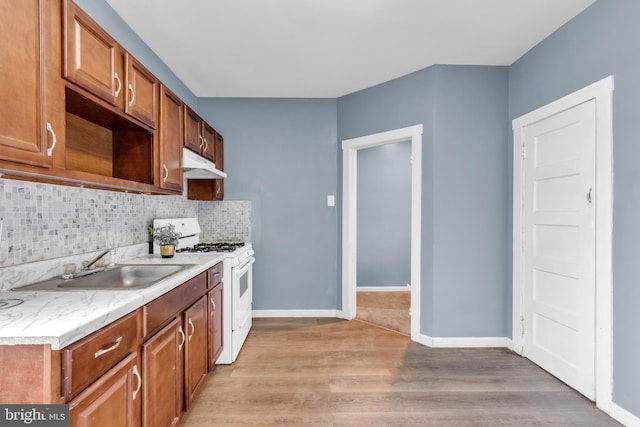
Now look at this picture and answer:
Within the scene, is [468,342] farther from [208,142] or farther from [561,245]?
[208,142]

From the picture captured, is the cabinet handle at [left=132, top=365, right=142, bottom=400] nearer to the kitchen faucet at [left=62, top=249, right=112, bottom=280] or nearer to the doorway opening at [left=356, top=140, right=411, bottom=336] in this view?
the kitchen faucet at [left=62, top=249, right=112, bottom=280]

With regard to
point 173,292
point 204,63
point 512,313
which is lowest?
point 512,313

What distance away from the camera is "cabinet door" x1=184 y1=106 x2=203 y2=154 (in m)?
2.59

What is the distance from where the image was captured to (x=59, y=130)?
127 centimetres

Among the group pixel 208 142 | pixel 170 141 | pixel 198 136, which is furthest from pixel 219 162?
pixel 170 141

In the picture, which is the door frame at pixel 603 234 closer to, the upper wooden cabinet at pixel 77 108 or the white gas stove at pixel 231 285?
the white gas stove at pixel 231 285

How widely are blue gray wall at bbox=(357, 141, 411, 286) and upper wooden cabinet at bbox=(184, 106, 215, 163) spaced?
234cm

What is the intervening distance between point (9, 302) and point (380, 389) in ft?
6.85

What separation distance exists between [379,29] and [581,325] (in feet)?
8.20

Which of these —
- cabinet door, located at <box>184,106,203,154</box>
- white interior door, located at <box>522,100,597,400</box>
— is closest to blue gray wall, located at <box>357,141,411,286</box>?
white interior door, located at <box>522,100,597,400</box>

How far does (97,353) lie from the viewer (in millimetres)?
1098

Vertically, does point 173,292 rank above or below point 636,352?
above

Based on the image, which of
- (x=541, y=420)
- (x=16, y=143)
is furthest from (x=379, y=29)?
(x=541, y=420)

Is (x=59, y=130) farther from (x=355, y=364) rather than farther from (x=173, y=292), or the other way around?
(x=355, y=364)
